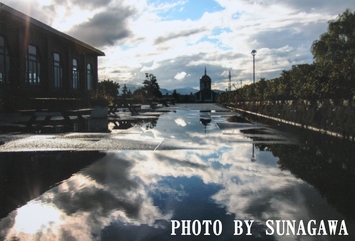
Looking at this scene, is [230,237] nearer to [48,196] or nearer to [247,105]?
[48,196]

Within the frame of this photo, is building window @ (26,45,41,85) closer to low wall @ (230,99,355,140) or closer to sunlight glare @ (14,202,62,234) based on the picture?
low wall @ (230,99,355,140)

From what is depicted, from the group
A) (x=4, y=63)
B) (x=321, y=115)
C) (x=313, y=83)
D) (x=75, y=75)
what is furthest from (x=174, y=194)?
(x=75, y=75)

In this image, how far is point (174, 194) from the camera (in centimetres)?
553

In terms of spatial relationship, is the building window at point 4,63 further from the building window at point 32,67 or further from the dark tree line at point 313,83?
the dark tree line at point 313,83

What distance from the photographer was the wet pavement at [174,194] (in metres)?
4.09

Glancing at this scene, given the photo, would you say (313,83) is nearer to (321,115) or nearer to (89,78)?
(321,115)

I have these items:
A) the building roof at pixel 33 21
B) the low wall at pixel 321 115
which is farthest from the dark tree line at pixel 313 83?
the building roof at pixel 33 21

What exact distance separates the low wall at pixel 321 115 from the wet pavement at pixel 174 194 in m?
3.74

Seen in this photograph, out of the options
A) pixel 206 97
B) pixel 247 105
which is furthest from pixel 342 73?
pixel 206 97

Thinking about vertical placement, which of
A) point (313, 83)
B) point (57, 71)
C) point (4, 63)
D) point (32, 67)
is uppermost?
point (57, 71)

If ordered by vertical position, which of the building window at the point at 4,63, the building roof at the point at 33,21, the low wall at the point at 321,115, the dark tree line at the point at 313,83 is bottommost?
the low wall at the point at 321,115

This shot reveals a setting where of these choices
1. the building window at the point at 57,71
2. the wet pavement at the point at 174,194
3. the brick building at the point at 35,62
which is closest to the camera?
the wet pavement at the point at 174,194

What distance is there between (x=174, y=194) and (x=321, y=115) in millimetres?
13520

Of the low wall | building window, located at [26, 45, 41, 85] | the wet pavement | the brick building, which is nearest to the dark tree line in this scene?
the low wall
